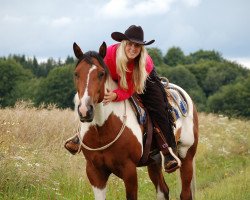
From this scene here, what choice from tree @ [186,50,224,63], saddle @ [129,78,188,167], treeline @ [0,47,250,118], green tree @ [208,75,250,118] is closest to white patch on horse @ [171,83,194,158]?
saddle @ [129,78,188,167]

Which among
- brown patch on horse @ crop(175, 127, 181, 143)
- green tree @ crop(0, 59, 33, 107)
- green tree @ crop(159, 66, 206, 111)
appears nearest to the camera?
brown patch on horse @ crop(175, 127, 181, 143)

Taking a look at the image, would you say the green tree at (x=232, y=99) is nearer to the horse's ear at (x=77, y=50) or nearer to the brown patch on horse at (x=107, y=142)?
the brown patch on horse at (x=107, y=142)

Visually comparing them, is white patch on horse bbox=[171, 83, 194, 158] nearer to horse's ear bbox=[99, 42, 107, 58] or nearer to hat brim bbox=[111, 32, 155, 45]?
hat brim bbox=[111, 32, 155, 45]

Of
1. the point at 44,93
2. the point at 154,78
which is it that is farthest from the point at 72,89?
the point at 154,78

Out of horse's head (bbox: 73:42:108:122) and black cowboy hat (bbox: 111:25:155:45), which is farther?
black cowboy hat (bbox: 111:25:155:45)

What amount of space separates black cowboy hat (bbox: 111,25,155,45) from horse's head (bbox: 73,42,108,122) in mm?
629

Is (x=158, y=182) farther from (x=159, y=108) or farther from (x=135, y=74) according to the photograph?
(x=135, y=74)

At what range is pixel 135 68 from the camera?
5.84 meters

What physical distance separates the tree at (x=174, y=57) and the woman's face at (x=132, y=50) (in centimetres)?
10829

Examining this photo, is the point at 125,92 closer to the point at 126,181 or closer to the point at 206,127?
the point at 126,181

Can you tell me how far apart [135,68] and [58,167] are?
364 cm

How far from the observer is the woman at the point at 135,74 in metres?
5.71

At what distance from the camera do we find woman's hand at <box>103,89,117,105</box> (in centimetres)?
540

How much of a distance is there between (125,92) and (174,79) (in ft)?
274
